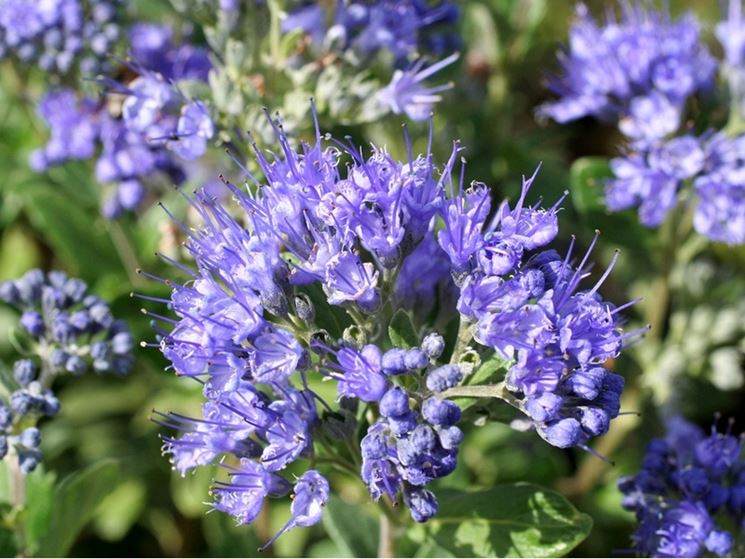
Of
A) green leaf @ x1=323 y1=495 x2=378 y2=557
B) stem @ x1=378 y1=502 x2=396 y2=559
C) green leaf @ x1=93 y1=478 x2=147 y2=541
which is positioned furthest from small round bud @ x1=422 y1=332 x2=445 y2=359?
green leaf @ x1=93 y1=478 x2=147 y2=541

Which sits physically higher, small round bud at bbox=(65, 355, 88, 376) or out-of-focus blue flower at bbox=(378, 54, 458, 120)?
out-of-focus blue flower at bbox=(378, 54, 458, 120)

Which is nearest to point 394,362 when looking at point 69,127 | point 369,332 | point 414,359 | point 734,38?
point 414,359

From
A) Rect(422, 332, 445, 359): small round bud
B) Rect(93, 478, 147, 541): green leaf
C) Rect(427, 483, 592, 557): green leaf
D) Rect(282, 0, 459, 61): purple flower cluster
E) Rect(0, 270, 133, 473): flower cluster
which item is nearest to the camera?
Rect(422, 332, 445, 359): small round bud

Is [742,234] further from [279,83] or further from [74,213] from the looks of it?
[74,213]

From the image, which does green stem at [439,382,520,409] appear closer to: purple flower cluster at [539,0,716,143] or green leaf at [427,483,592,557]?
green leaf at [427,483,592,557]

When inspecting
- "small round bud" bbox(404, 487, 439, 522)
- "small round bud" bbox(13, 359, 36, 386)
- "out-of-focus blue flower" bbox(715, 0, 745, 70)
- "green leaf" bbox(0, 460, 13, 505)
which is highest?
"out-of-focus blue flower" bbox(715, 0, 745, 70)

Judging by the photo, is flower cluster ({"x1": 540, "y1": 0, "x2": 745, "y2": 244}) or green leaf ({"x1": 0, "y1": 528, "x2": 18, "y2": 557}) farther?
flower cluster ({"x1": 540, "y1": 0, "x2": 745, "y2": 244})

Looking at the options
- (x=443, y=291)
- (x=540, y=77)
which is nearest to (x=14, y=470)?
(x=443, y=291)
